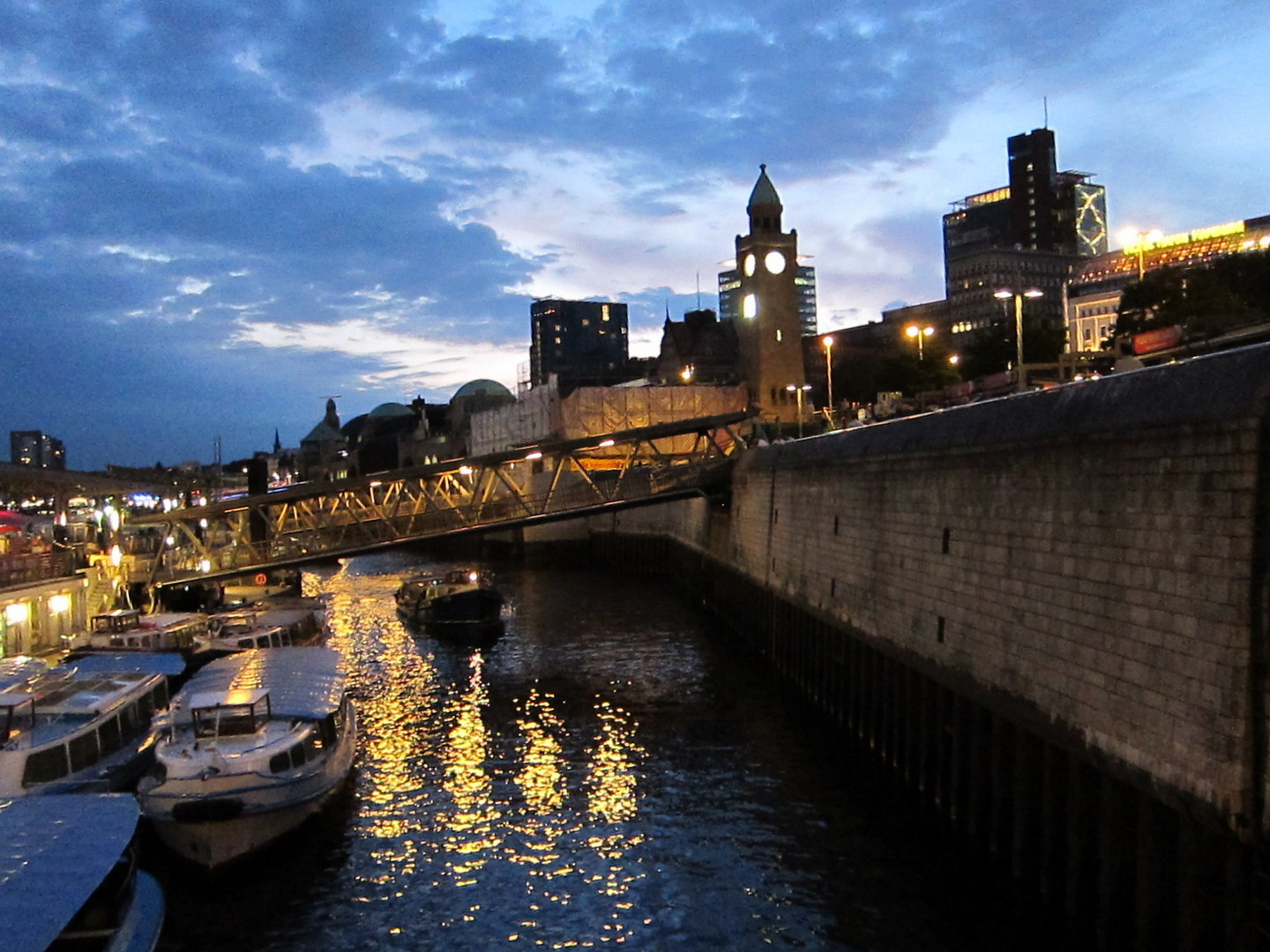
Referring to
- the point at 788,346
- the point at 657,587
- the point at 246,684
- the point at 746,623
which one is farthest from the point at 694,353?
the point at 246,684

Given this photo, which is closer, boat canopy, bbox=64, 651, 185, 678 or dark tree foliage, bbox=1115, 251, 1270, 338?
boat canopy, bbox=64, 651, 185, 678

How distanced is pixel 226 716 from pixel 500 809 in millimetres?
7276

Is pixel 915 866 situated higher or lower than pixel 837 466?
lower

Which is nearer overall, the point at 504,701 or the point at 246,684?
the point at 246,684

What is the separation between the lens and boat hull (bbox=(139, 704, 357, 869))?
22.7 metres

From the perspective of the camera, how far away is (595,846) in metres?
24.7

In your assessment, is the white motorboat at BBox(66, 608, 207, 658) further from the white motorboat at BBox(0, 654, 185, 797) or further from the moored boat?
the moored boat

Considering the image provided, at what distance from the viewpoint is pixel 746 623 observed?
52625 mm

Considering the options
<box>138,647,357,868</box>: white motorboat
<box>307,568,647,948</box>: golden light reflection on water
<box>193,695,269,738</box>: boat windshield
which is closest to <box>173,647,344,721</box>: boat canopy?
<box>138,647,357,868</box>: white motorboat

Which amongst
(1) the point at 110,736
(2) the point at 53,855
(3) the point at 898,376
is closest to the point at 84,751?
(1) the point at 110,736

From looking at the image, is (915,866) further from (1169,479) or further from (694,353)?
(694,353)

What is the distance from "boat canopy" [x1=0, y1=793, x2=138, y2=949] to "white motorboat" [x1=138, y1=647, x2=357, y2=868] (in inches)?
147

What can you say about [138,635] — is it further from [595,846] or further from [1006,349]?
[1006,349]

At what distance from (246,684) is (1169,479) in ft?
75.1
